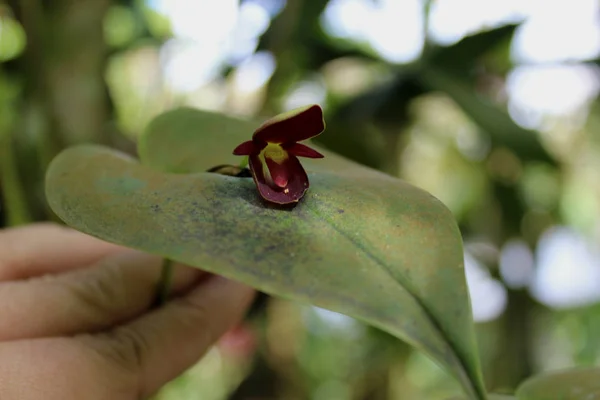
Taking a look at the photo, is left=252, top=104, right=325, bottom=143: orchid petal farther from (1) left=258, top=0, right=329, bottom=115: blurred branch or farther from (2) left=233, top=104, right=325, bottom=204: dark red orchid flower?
(1) left=258, top=0, right=329, bottom=115: blurred branch

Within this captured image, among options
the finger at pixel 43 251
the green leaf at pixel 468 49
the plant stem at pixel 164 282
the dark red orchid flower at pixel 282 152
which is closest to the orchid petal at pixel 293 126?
the dark red orchid flower at pixel 282 152

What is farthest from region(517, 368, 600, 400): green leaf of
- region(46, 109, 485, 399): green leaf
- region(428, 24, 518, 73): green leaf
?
region(428, 24, 518, 73): green leaf

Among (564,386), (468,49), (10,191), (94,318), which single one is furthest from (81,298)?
(468,49)

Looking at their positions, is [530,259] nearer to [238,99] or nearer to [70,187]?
[238,99]

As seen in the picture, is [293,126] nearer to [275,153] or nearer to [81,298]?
[275,153]

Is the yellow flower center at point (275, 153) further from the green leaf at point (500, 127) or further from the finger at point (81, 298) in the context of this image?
the green leaf at point (500, 127)

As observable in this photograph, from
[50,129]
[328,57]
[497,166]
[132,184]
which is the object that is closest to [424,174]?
[497,166]
